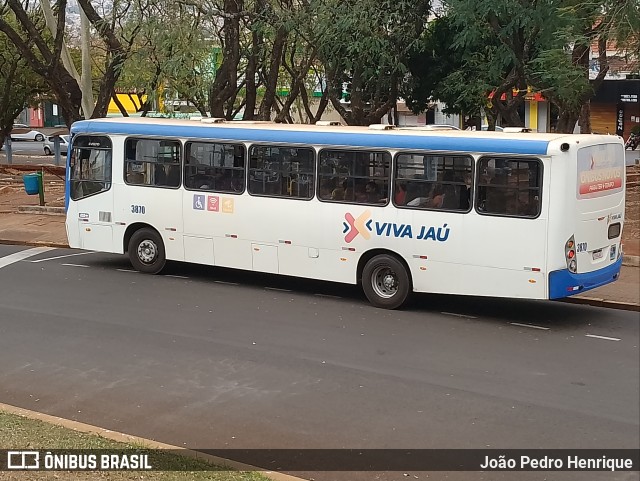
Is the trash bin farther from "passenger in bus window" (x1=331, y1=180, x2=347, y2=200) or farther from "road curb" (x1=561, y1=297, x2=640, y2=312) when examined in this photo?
"road curb" (x1=561, y1=297, x2=640, y2=312)

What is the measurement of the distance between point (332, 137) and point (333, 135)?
3cm

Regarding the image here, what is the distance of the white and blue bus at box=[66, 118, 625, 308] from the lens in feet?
39.0

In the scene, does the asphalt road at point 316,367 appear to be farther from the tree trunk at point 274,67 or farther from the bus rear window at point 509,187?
the tree trunk at point 274,67

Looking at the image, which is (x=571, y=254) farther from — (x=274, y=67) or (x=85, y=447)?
(x=274, y=67)

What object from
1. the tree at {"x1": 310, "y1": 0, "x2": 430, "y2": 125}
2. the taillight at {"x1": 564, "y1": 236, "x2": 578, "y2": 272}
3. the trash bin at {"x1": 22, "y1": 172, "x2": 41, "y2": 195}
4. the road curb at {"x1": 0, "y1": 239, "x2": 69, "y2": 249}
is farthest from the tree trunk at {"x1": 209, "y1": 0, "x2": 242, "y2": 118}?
the taillight at {"x1": 564, "y1": 236, "x2": 578, "y2": 272}

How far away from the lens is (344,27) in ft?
63.6

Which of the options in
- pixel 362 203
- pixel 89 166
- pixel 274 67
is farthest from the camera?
pixel 274 67

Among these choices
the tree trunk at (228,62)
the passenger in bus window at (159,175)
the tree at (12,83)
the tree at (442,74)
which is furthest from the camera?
the tree at (12,83)

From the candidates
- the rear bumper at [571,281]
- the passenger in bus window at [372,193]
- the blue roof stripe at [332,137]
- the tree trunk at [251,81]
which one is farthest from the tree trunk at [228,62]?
the rear bumper at [571,281]

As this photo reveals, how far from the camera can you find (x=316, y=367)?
10250 mm

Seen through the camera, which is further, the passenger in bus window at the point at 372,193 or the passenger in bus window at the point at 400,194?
the passenger in bus window at the point at 372,193

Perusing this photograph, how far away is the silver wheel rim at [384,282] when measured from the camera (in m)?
13.3

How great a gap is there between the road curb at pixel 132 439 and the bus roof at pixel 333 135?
6409mm

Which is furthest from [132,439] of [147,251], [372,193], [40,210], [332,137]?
[40,210]
